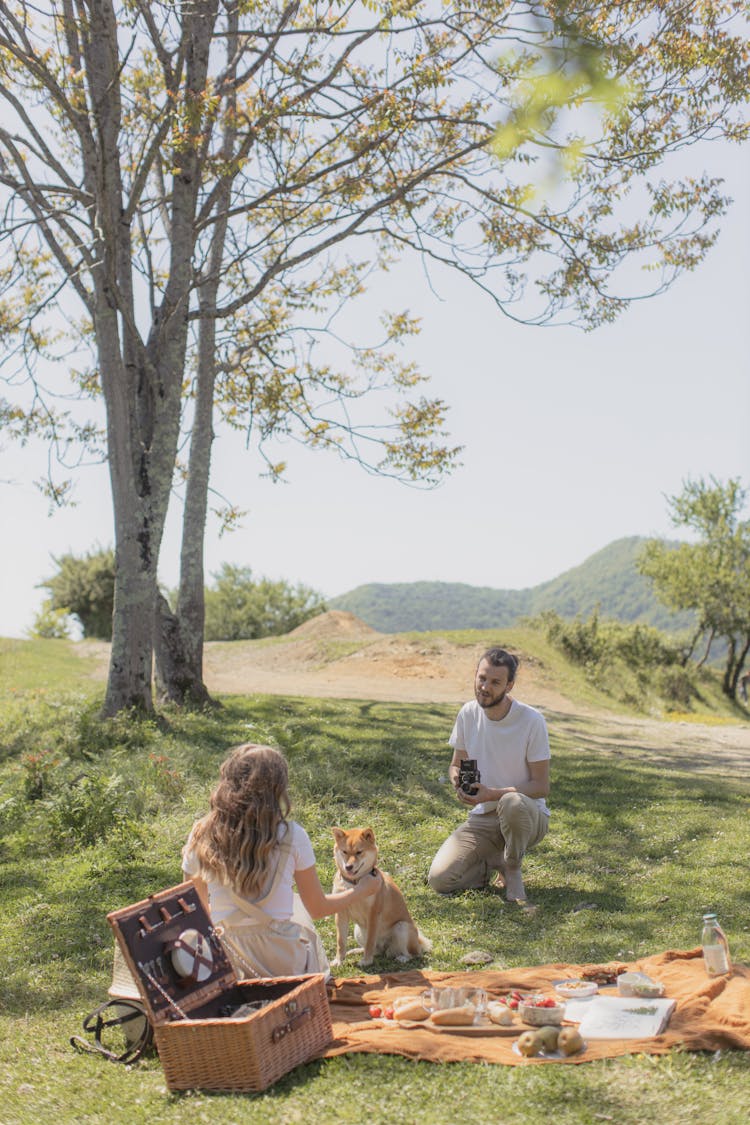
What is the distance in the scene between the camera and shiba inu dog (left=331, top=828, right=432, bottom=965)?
5219 millimetres

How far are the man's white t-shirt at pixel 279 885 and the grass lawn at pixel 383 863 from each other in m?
0.69

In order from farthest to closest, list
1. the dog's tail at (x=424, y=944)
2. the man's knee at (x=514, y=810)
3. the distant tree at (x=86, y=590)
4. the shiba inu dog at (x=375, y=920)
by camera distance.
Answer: the distant tree at (x=86, y=590) → the man's knee at (x=514, y=810) → the dog's tail at (x=424, y=944) → the shiba inu dog at (x=375, y=920)

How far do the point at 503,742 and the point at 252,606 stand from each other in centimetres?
Answer: 3628

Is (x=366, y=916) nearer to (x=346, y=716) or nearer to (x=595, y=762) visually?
(x=595, y=762)

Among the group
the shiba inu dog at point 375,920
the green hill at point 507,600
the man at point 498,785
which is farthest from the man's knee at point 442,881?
the green hill at point 507,600

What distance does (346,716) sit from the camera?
14070 mm

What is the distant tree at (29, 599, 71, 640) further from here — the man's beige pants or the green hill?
the green hill

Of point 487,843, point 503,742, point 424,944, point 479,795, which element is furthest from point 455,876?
point 424,944

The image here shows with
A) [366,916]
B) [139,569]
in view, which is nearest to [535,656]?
[139,569]

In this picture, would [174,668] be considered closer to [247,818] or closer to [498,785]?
[498,785]

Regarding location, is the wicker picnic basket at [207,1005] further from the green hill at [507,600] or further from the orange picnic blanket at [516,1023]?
the green hill at [507,600]

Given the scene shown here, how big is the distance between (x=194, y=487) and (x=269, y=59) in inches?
220

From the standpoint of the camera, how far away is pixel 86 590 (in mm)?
38500

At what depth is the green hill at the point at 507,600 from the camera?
15838 centimetres
